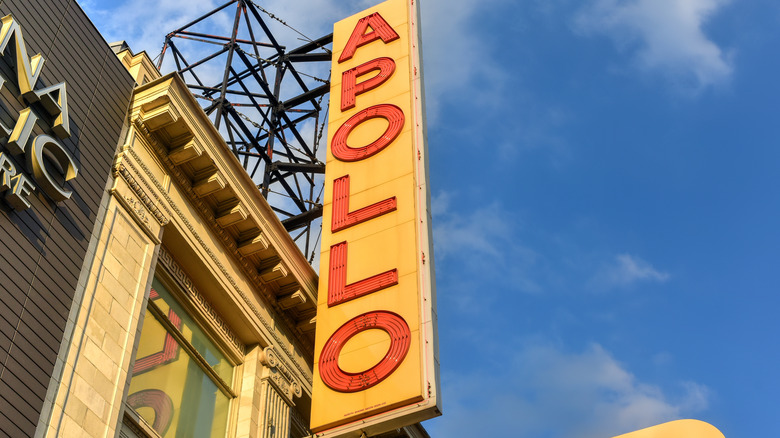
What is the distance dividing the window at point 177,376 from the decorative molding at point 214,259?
3.70 feet

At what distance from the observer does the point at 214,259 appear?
60.3 feet

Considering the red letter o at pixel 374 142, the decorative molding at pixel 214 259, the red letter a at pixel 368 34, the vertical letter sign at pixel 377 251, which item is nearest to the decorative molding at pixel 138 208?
the decorative molding at pixel 214 259

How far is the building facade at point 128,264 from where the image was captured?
13219 mm

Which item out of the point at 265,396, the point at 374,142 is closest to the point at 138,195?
the point at 265,396

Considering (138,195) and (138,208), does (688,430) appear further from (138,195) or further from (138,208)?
(138,195)

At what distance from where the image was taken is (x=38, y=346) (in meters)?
12.9

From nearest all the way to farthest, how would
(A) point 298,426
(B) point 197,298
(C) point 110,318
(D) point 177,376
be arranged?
(C) point 110,318 < (D) point 177,376 < (B) point 197,298 < (A) point 298,426

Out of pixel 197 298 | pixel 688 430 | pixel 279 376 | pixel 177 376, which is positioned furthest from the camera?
pixel 279 376

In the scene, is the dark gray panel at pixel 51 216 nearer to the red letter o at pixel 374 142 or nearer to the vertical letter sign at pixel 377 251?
the vertical letter sign at pixel 377 251

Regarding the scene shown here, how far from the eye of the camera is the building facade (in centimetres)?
1322

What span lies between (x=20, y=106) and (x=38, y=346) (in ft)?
12.3

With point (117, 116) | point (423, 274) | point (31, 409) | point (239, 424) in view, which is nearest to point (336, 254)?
point (423, 274)

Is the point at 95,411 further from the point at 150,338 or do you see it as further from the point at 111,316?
the point at 150,338

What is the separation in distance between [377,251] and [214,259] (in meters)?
3.18
